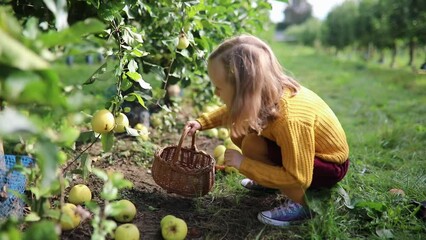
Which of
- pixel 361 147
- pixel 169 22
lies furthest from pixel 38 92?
pixel 361 147

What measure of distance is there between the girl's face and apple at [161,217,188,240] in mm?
591

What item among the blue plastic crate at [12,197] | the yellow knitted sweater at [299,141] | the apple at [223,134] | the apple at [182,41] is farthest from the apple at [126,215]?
the apple at [223,134]

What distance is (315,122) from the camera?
2.06m

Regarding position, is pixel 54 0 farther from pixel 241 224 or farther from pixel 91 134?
pixel 241 224

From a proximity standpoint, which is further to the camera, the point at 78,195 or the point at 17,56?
the point at 78,195

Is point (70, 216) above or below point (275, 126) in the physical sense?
below

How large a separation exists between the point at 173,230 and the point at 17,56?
1122 millimetres

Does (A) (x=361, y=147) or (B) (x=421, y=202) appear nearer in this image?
(B) (x=421, y=202)

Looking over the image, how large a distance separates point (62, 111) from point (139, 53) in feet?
3.23

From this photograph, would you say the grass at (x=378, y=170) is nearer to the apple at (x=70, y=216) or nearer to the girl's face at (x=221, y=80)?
the girl's face at (x=221, y=80)

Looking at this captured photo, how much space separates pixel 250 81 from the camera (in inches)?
75.0

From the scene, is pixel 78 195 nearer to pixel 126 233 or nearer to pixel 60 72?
pixel 126 233

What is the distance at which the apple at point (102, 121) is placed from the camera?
1972 mm

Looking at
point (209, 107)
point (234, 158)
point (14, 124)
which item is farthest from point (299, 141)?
point (209, 107)
